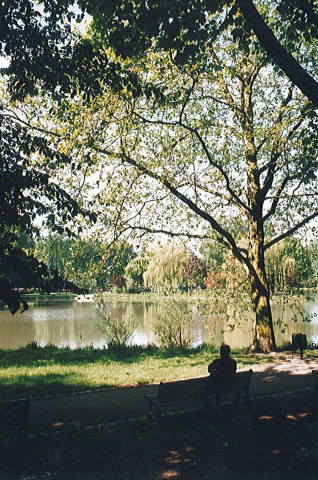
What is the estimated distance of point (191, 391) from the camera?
5.25 meters

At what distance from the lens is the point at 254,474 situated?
362 cm

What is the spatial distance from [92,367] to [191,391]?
15.8ft

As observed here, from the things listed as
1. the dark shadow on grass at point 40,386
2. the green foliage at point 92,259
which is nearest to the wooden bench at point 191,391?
the dark shadow on grass at point 40,386

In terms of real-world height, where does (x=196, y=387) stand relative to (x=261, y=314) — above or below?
below

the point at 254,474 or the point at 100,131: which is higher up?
the point at 100,131

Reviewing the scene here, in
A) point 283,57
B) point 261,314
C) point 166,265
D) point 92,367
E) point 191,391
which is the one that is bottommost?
point 92,367

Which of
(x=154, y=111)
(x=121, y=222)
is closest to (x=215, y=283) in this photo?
(x=121, y=222)

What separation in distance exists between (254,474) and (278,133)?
860 cm

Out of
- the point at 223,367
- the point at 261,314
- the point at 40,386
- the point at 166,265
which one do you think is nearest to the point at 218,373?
the point at 223,367

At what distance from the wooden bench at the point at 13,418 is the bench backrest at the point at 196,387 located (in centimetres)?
168

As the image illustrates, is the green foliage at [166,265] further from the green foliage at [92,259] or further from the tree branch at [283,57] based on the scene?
the tree branch at [283,57]

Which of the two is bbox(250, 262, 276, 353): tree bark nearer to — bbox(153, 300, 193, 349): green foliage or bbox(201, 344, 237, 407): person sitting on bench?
bbox(153, 300, 193, 349): green foliage

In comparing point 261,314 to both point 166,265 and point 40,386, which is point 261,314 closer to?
point 40,386

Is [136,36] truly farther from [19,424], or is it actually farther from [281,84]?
[281,84]
